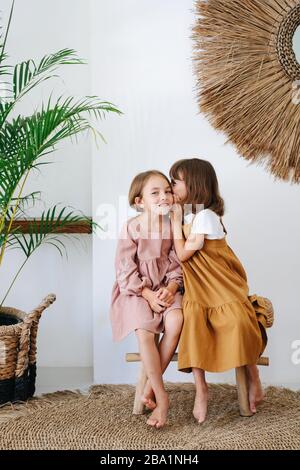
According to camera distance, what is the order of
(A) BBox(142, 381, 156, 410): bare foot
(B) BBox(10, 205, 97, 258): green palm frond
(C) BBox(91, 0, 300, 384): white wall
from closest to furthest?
1. (A) BBox(142, 381, 156, 410): bare foot
2. (B) BBox(10, 205, 97, 258): green palm frond
3. (C) BBox(91, 0, 300, 384): white wall

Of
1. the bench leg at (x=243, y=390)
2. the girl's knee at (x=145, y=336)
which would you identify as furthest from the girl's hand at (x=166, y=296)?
the bench leg at (x=243, y=390)

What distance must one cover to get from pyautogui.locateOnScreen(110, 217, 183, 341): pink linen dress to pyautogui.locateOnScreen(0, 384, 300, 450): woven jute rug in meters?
0.34

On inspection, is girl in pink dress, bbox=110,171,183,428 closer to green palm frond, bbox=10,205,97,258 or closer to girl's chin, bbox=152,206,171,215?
girl's chin, bbox=152,206,171,215

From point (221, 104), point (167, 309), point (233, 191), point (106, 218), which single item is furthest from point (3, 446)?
point (221, 104)

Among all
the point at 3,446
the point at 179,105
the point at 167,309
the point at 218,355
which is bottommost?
the point at 3,446

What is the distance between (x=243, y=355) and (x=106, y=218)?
105cm

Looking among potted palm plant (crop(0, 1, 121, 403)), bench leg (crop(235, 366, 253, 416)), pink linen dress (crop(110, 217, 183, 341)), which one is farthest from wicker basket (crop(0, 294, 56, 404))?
bench leg (crop(235, 366, 253, 416))

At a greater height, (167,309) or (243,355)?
(167,309)

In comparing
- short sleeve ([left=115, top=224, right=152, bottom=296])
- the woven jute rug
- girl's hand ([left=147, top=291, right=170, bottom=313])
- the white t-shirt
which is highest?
the white t-shirt

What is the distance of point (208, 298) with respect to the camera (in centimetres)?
236

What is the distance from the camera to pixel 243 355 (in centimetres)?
225

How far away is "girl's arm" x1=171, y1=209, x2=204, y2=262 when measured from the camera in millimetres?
2373

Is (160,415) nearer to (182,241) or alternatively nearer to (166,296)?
(166,296)

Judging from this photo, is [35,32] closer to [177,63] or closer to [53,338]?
[177,63]
